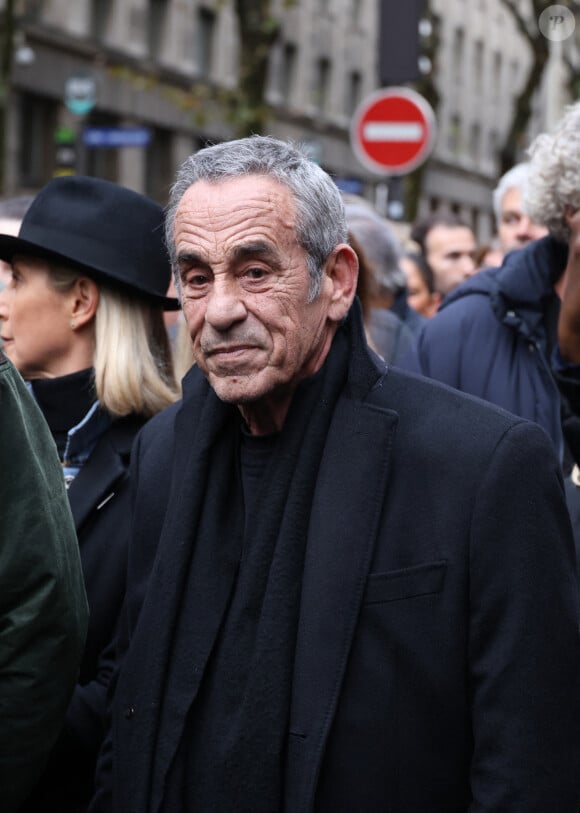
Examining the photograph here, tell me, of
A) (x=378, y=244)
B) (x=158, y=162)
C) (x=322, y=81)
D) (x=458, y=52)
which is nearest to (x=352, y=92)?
(x=322, y=81)

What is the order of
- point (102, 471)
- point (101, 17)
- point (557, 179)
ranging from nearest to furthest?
point (102, 471) < point (557, 179) < point (101, 17)

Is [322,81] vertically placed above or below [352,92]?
above

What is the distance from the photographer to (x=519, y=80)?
218 feet

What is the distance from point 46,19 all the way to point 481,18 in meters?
31.6

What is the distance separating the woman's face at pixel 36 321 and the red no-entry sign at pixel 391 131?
843 centimetres

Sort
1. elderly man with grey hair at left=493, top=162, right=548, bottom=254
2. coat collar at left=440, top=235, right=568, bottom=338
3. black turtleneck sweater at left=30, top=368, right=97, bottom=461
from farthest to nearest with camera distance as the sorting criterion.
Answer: elderly man with grey hair at left=493, top=162, right=548, bottom=254
coat collar at left=440, top=235, right=568, bottom=338
black turtleneck sweater at left=30, top=368, right=97, bottom=461

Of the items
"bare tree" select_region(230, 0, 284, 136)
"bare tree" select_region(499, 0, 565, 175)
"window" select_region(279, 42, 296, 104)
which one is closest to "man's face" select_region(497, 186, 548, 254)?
"bare tree" select_region(230, 0, 284, 136)

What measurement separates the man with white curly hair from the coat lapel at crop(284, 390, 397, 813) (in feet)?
4.48

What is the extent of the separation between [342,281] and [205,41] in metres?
37.5

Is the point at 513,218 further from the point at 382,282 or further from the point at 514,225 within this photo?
the point at 382,282

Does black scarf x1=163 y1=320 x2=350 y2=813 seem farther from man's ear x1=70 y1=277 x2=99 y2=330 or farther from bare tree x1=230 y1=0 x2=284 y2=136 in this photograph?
bare tree x1=230 y1=0 x2=284 y2=136

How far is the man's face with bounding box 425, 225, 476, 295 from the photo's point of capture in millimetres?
9984

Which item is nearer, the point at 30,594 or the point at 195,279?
the point at 30,594

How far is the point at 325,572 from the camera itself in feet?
9.39
